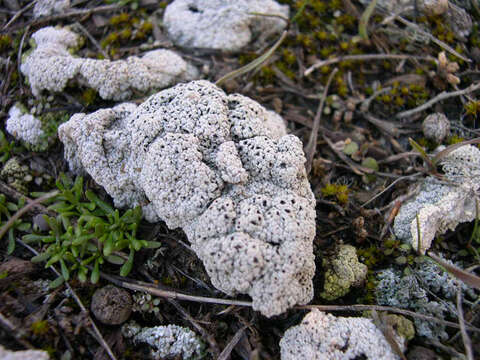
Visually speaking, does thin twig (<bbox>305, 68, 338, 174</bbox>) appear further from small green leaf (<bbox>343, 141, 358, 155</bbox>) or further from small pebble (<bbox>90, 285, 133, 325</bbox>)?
small pebble (<bbox>90, 285, 133, 325</bbox>)

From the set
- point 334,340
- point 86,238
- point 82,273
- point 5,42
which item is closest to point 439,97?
point 334,340

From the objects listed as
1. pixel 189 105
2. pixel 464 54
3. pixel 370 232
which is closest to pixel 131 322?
pixel 189 105

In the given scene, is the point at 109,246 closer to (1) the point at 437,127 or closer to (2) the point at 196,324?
(2) the point at 196,324

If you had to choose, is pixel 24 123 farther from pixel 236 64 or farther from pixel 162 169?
pixel 236 64

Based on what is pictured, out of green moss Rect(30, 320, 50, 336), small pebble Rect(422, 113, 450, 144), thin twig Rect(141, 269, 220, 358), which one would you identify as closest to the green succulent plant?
thin twig Rect(141, 269, 220, 358)

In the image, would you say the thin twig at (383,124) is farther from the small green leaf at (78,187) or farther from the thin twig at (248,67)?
the small green leaf at (78,187)
